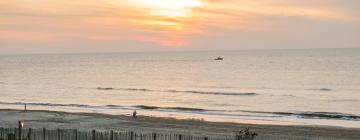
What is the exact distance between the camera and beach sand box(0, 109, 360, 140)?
34562mm

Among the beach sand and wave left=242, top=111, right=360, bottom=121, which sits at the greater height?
wave left=242, top=111, right=360, bottom=121

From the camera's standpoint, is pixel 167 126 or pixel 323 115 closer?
pixel 167 126

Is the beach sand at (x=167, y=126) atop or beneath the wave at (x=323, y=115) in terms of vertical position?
beneath

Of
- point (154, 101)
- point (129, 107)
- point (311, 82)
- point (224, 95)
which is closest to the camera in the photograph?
point (129, 107)

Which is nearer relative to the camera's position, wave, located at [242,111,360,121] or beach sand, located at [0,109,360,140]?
beach sand, located at [0,109,360,140]

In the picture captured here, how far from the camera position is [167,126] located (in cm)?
3788

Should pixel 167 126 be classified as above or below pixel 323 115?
below

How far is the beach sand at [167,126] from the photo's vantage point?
34562 mm

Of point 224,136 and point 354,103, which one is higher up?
point 354,103

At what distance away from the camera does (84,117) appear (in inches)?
1684

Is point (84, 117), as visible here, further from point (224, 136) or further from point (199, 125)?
point (224, 136)

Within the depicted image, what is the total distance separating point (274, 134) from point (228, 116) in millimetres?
14562

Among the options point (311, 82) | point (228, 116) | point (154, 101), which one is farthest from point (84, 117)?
point (311, 82)

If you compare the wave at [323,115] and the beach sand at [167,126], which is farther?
the wave at [323,115]
